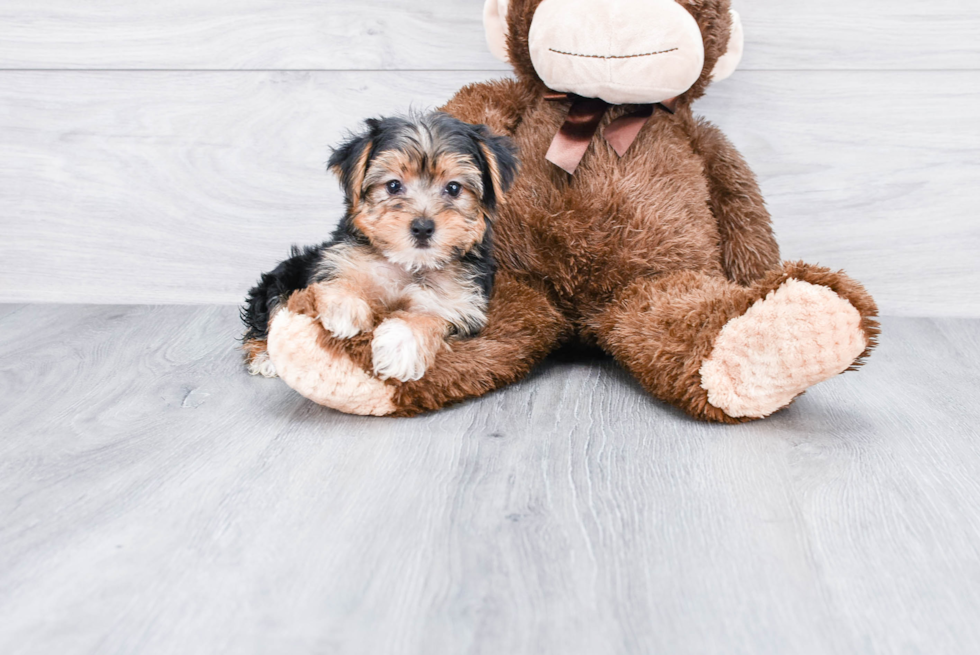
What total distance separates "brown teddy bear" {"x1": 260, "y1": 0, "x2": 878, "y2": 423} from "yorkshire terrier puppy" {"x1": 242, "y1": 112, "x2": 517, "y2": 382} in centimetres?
6

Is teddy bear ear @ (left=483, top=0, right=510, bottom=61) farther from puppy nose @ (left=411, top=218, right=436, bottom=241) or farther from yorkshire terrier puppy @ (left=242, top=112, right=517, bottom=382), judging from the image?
puppy nose @ (left=411, top=218, right=436, bottom=241)

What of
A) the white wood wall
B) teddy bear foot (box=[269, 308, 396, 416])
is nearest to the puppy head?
teddy bear foot (box=[269, 308, 396, 416])

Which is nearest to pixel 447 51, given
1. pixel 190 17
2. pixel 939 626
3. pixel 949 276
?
pixel 190 17

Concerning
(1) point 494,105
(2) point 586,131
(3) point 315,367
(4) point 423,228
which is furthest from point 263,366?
(2) point 586,131

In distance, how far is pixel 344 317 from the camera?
1831 millimetres

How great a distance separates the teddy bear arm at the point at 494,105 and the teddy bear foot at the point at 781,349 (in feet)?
3.01

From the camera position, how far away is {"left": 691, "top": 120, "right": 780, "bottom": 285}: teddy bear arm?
93.8 inches

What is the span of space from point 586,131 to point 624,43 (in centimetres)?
26

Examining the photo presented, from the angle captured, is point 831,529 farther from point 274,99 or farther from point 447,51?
point 274,99

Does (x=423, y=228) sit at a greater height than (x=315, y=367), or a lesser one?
greater

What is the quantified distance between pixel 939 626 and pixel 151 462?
1438 millimetres

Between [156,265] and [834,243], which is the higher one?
[834,243]

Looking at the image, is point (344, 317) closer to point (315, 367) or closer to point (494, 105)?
point (315, 367)

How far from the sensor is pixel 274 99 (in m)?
2.88
